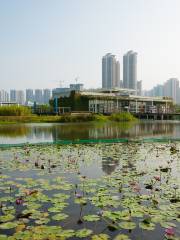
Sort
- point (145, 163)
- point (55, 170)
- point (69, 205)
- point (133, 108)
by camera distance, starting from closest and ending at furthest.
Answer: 1. point (69, 205)
2. point (55, 170)
3. point (145, 163)
4. point (133, 108)

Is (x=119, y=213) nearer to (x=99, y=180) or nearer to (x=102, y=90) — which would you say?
(x=99, y=180)

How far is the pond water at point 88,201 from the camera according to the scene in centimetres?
542

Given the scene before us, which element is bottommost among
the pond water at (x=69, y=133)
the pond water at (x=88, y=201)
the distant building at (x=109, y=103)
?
the pond water at (x=69, y=133)

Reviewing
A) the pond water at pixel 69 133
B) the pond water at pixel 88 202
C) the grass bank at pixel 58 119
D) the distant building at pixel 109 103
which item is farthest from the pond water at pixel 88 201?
the distant building at pixel 109 103

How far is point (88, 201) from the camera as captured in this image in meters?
7.12

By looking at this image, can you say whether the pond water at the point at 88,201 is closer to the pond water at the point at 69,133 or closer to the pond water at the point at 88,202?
the pond water at the point at 88,202

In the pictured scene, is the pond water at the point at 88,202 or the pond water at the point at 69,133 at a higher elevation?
the pond water at the point at 88,202

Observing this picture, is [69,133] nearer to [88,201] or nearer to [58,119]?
→ [88,201]

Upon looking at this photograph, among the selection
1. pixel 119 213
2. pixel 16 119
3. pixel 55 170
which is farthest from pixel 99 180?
pixel 16 119

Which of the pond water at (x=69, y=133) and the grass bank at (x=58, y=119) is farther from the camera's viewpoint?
the grass bank at (x=58, y=119)

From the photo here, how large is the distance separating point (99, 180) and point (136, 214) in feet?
9.86

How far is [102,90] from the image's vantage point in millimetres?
149500

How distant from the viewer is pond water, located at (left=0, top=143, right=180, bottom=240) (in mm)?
5418

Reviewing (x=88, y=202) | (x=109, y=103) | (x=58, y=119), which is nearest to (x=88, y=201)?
(x=88, y=202)
